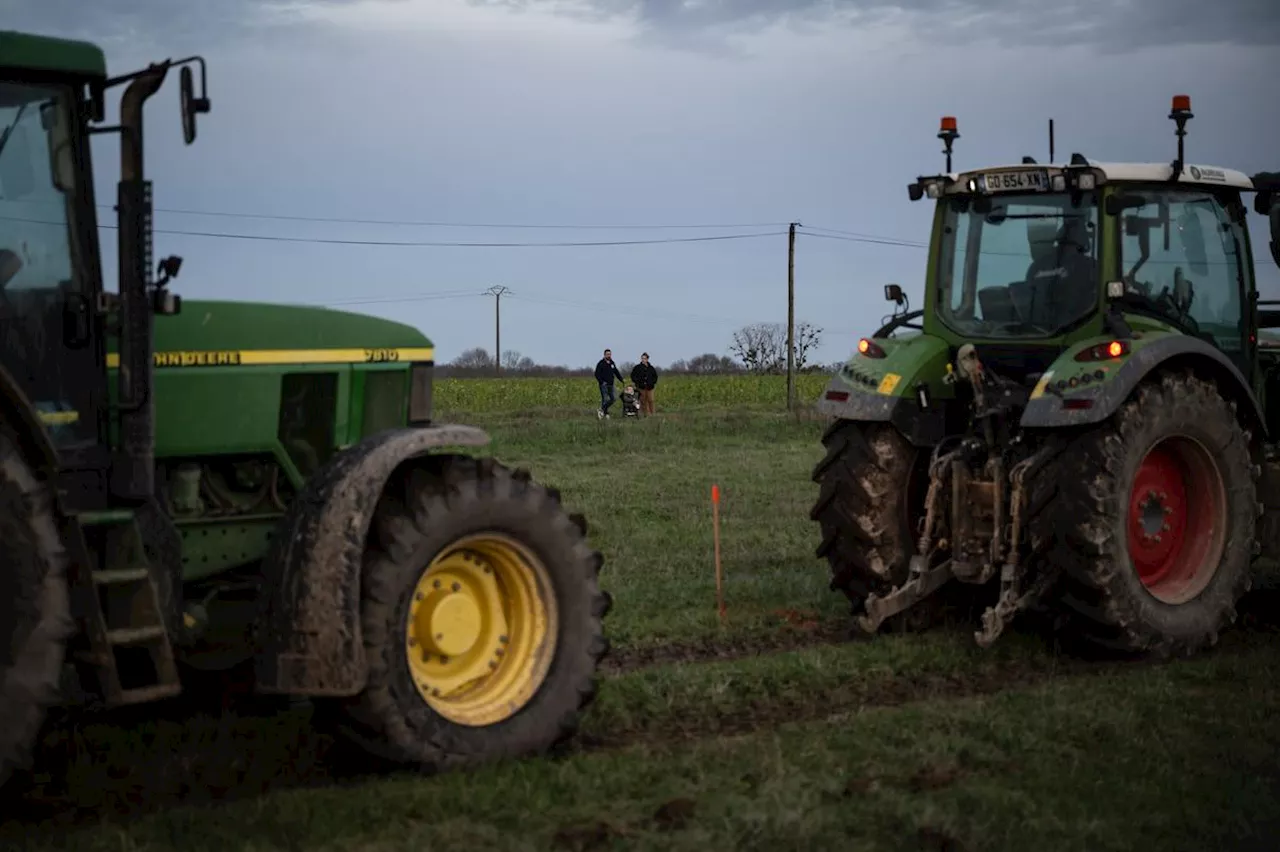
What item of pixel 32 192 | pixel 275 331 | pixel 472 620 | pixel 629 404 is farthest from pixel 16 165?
pixel 629 404

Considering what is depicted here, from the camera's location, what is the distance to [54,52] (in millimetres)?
5820

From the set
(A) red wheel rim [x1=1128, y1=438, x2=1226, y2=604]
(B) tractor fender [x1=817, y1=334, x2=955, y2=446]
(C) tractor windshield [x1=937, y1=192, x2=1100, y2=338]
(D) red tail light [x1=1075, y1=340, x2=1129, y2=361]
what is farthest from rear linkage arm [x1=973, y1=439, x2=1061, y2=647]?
(C) tractor windshield [x1=937, y1=192, x2=1100, y2=338]

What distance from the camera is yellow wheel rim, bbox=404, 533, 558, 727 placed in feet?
21.4

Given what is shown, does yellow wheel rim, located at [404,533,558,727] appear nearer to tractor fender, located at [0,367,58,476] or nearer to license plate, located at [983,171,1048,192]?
tractor fender, located at [0,367,58,476]

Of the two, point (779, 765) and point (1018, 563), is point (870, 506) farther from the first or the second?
point (779, 765)

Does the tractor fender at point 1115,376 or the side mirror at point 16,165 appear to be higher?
the side mirror at point 16,165

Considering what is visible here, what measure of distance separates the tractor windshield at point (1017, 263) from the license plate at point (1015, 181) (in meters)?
0.11

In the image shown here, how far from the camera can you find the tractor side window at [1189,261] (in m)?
9.47

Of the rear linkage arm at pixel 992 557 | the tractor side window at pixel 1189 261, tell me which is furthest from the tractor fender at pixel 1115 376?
the tractor side window at pixel 1189 261

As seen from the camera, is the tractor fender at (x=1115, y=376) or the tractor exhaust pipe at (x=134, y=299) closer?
the tractor exhaust pipe at (x=134, y=299)

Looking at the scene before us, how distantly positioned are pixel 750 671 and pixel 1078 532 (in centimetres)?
186

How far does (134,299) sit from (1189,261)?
6.22m

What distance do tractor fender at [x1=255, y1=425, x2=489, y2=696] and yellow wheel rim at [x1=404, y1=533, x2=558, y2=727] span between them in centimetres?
38

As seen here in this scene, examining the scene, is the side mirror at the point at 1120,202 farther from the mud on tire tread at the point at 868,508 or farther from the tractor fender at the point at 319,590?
the tractor fender at the point at 319,590
